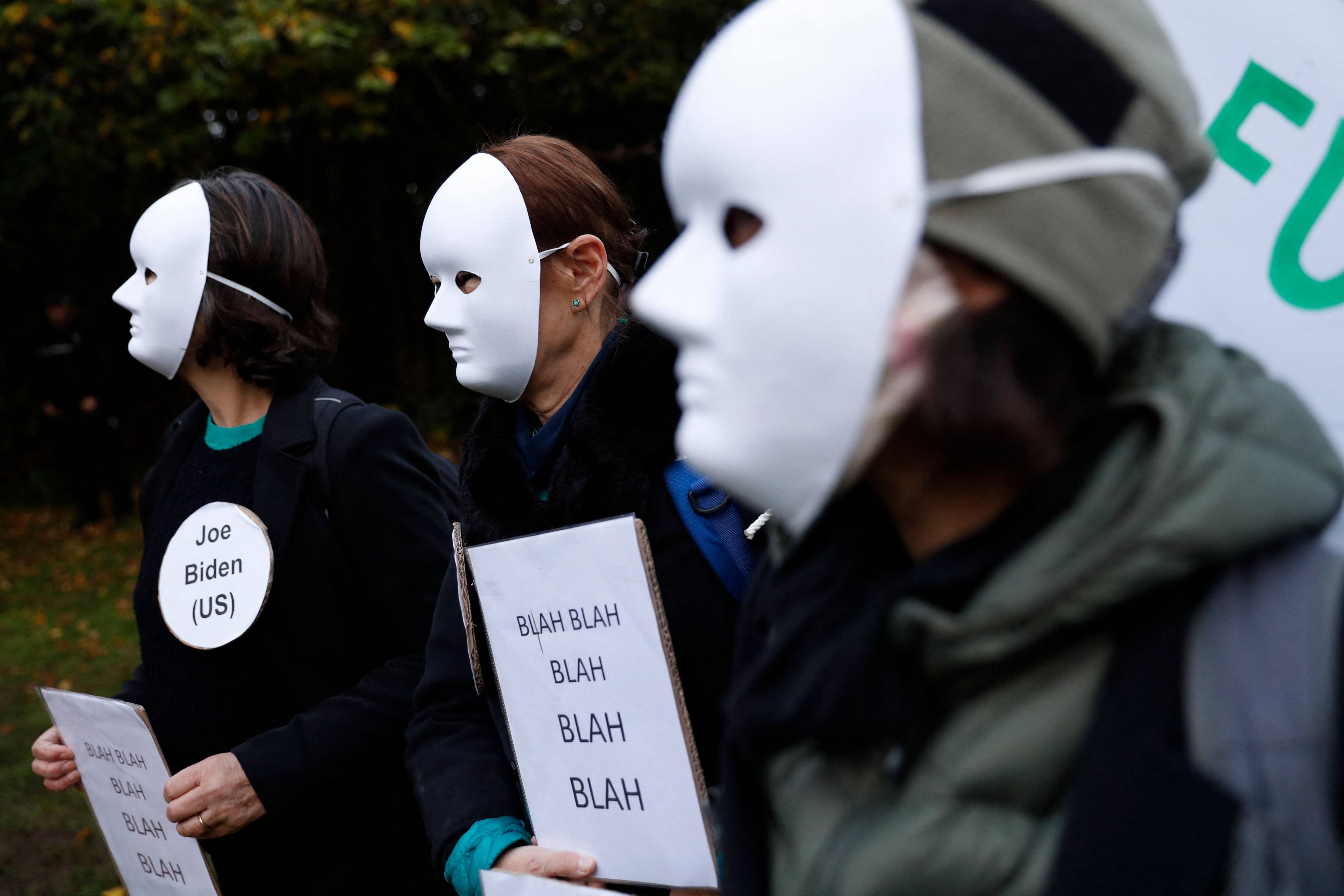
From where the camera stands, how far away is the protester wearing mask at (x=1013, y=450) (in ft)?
2.83

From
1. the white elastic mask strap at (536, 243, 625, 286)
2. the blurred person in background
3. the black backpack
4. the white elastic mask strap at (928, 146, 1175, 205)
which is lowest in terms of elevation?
the blurred person in background

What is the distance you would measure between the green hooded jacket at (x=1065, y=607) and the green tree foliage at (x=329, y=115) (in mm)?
7302

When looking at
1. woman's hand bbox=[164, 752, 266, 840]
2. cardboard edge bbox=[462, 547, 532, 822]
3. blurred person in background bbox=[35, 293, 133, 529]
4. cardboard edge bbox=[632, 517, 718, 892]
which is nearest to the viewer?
cardboard edge bbox=[632, 517, 718, 892]

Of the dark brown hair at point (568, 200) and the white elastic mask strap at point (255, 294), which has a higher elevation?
the dark brown hair at point (568, 200)

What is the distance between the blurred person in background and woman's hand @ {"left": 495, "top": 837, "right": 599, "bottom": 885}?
994cm

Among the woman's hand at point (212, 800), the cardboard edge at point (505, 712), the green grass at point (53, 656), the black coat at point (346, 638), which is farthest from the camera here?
the green grass at point (53, 656)

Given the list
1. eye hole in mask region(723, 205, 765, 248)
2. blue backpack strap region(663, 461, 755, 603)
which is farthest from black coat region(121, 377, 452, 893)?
eye hole in mask region(723, 205, 765, 248)

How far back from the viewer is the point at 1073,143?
917 millimetres

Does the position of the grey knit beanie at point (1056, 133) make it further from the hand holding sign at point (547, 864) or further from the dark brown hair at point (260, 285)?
the dark brown hair at point (260, 285)

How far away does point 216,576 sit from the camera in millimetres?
2238

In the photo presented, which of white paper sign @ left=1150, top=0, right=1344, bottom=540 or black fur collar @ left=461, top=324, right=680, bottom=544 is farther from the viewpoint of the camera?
black fur collar @ left=461, top=324, right=680, bottom=544

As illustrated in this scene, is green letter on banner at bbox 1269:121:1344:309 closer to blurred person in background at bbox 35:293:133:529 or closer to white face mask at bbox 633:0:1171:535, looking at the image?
white face mask at bbox 633:0:1171:535

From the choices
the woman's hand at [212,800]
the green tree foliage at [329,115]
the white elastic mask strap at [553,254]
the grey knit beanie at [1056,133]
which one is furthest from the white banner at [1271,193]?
the green tree foliage at [329,115]

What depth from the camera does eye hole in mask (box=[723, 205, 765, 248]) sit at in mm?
1053
